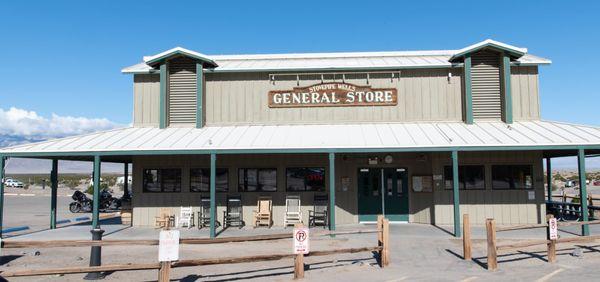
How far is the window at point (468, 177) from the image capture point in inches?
655

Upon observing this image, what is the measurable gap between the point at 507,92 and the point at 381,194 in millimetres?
5787

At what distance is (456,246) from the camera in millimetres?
12281

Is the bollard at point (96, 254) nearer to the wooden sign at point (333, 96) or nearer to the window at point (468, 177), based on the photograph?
the wooden sign at point (333, 96)

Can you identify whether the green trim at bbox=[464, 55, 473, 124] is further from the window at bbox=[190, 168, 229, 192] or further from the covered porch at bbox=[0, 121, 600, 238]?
the window at bbox=[190, 168, 229, 192]

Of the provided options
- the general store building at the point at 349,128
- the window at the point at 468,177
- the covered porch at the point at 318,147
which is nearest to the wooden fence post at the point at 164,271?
the covered porch at the point at 318,147

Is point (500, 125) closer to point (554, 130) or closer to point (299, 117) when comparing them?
point (554, 130)

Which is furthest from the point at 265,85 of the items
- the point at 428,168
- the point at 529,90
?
the point at 529,90

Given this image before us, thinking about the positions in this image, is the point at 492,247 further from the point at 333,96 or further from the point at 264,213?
the point at 333,96

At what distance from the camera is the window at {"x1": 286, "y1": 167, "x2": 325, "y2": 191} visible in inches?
668

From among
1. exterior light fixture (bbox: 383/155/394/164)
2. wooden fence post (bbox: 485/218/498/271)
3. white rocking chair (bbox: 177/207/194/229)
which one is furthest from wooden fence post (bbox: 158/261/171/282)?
exterior light fixture (bbox: 383/155/394/164)

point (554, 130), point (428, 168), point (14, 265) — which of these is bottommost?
point (14, 265)

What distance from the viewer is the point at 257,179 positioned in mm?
17078

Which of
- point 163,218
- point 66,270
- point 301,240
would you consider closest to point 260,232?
point 163,218

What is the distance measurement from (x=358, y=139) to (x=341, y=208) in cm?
311
